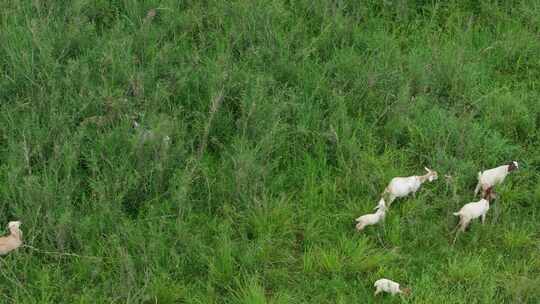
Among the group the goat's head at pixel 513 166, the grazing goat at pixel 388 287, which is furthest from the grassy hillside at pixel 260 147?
the goat's head at pixel 513 166

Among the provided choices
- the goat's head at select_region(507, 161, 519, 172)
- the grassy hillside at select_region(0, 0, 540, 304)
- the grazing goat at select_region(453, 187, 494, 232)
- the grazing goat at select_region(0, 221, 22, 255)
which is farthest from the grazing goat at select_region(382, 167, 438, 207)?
the grazing goat at select_region(0, 221, 22, 255)

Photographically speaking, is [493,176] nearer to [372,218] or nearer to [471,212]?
[471,212]

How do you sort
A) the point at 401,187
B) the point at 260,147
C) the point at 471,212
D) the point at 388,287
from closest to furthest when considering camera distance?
the point at 388,287 < the point at 471,212 < the point at 401,187 < the point at 260,147

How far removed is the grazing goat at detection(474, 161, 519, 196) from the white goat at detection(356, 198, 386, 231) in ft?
1.98

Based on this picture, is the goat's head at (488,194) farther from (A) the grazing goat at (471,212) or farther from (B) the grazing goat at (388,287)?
(B) the grazing goat at (388,287)

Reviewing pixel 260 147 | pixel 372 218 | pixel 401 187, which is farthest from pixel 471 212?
pixel 260 147

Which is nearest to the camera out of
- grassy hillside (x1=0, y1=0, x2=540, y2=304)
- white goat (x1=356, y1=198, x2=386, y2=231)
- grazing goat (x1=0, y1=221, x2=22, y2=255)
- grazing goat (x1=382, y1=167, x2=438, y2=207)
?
grazing goat (x1=0, y1=221, x2=22, y2=255)

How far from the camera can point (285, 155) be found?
4.34 meters

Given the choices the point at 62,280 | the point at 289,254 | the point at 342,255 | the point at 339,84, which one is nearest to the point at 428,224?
the point at 342,255

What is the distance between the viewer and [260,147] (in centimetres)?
421

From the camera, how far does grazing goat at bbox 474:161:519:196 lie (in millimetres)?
4062

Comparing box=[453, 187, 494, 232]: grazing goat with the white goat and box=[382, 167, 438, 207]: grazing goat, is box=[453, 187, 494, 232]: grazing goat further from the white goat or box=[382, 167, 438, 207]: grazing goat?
the white goat

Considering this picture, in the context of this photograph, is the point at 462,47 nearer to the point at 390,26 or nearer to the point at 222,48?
the point at 390,26

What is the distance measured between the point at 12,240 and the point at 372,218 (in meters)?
1.78
